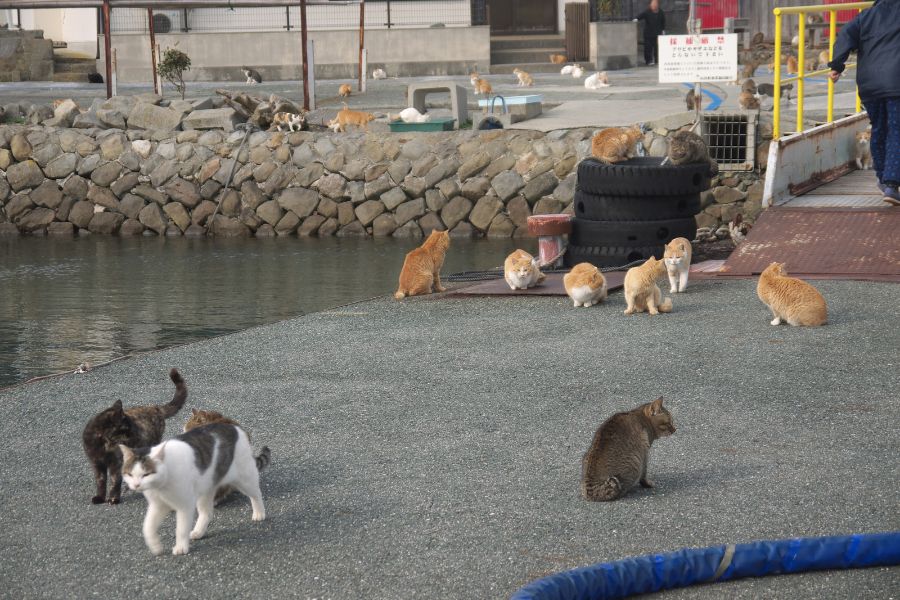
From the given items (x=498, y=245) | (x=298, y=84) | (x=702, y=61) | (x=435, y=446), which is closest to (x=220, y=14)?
(x=298, y=84)

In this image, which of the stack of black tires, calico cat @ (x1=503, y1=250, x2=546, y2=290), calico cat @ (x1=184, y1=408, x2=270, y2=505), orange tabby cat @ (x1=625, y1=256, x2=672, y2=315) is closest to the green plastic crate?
the stack of black tires

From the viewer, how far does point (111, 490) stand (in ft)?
17.5

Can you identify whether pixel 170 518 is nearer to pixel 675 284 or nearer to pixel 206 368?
pixel 206 368

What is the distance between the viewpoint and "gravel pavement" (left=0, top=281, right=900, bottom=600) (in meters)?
4.58

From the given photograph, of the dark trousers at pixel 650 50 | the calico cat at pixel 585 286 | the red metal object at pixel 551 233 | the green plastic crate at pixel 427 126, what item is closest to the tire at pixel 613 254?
the red metal object at pixel 551 233

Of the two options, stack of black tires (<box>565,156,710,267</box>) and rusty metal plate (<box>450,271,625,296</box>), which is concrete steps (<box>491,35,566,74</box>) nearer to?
stack of black tires (<box>565,156,710,267</box>)

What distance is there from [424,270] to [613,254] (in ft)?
6.35

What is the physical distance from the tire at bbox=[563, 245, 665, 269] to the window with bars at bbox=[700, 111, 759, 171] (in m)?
5.12

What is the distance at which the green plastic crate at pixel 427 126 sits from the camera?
64.3ft

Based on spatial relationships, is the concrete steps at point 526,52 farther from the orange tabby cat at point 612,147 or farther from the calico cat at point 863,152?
the orange tabby cat at point 612,147

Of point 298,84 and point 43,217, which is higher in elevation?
point 298,84

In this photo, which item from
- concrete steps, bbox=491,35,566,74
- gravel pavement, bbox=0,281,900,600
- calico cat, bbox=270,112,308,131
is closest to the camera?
gravel pavement, bbox=0,281,900,600

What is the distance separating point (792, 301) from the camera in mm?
8320

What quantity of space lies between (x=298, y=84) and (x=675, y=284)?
19898mm
